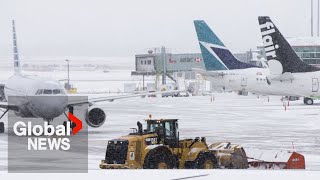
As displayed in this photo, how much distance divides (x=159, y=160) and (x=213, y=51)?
52461 millimetres

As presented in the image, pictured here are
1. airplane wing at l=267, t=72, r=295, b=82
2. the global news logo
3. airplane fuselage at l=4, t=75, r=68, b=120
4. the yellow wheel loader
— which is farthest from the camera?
airplane wing at l=267, t=72, r=295, b=82

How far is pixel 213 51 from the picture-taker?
7231 cm

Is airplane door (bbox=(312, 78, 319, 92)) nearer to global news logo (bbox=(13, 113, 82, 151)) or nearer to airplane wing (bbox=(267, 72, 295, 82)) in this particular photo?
airplane wing (bbox=(267, 72, 295, 82))

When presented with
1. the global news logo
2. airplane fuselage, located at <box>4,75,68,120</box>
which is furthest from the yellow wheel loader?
airplane fuselage, located at <box>4,75,68,120</box>

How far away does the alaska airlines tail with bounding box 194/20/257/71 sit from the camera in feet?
234

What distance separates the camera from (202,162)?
70.1ft

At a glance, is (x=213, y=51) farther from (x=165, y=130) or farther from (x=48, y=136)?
(x=165, y=130)

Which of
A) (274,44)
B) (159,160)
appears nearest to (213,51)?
(274,44)

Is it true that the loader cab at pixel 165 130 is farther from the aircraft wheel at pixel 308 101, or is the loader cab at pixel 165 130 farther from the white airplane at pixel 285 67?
the aircraft wheel at pixel 308 101

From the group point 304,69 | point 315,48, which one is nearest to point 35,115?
point 304,69

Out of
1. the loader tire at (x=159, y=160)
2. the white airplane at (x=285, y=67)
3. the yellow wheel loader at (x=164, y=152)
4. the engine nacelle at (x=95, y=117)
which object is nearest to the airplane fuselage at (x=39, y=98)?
the engine nacelle at (x=95, y=117)

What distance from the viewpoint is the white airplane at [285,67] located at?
55312 millimetres

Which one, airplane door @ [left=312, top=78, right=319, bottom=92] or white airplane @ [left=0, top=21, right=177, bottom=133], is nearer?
white airplane @ [left=0, top=21, right=177, bottom=133]

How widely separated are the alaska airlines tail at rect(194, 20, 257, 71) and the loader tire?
5129cm
